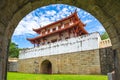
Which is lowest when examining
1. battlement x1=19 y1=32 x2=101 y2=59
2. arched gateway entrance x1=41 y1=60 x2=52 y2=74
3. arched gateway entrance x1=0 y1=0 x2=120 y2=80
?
arched gateway entrance x1=41 y1=60 x2=52 y2=74

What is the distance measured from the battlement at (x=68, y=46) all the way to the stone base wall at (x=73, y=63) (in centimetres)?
48

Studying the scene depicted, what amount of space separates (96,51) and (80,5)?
1590cm

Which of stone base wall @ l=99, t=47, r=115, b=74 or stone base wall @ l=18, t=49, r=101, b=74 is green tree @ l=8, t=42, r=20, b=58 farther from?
stone base wall @ l=99, t=47, r=115, b=74

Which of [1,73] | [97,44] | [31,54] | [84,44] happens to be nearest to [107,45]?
[97,44]

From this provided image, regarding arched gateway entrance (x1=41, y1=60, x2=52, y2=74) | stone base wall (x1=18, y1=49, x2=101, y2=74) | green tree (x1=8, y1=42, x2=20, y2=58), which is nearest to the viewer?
stone base wall (x1=18, y1=49, x2=101, y2=74)

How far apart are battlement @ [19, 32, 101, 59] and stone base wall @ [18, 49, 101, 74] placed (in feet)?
1.58

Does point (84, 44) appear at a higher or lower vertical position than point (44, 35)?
lower

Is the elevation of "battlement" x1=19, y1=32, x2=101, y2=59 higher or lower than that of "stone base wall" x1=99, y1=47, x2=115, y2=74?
higher

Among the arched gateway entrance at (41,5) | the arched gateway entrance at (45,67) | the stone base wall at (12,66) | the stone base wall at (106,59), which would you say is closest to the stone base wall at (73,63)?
the stone base wall at (106,59)

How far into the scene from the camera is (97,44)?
64.0ft

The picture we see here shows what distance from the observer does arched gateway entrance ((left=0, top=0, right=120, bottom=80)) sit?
304cm

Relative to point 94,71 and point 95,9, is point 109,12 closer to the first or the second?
point 95,9

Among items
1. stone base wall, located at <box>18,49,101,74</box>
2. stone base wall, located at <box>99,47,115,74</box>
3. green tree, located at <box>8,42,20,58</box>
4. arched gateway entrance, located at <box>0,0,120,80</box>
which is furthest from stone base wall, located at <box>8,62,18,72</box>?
arched gateway entrance, located at <box>0,0,120,80</box>

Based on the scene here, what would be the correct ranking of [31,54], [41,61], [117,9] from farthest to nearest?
[31,54] → [41,61] → [117,9]
